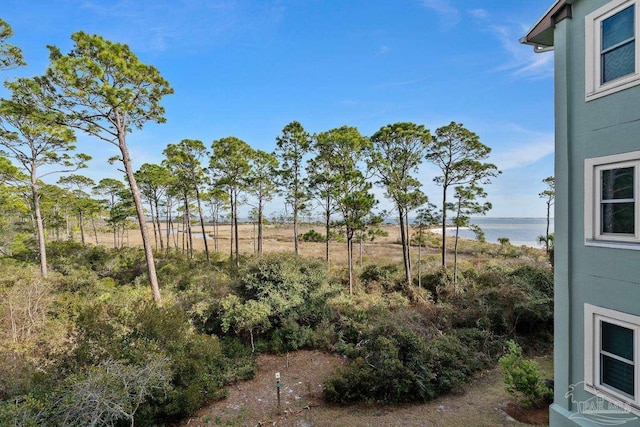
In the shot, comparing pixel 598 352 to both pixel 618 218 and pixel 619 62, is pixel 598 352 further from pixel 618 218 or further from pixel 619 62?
pixel 619 62

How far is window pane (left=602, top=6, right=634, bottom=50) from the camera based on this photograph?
166 inches

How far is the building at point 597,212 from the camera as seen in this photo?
160 inches

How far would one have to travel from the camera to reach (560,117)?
5.02m

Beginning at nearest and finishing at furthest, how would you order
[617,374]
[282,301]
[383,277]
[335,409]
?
[617,374] < [335,409] < [282,301] < [383,277]

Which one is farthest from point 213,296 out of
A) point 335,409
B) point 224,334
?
point 335,409

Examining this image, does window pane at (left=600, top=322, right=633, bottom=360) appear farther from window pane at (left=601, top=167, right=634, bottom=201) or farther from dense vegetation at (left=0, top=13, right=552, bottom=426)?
dense vegetation at (left=0, top=13, right=552, bottom=426)

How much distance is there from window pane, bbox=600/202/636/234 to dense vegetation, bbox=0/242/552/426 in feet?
18.3

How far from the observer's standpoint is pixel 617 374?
13.9 ft

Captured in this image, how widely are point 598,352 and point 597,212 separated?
2.15 m

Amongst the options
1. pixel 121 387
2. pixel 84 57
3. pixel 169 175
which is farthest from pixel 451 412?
pixel 169 175

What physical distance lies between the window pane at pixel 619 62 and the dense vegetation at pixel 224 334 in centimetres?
735

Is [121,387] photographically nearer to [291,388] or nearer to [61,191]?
[291,388]

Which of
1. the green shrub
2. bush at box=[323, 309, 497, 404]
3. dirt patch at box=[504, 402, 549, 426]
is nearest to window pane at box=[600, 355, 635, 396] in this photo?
dirt patch at box=[504, 402, 549, 426]

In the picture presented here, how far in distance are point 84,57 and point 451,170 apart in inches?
695
